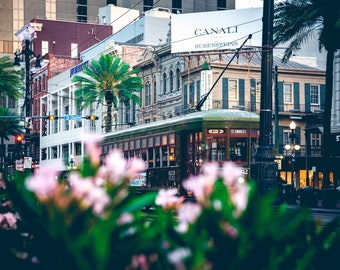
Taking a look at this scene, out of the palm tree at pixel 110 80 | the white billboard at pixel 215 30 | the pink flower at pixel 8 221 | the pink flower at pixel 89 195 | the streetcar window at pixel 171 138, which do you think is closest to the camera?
the pink flower at pixel 89 195

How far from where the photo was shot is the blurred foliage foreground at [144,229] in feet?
12.5

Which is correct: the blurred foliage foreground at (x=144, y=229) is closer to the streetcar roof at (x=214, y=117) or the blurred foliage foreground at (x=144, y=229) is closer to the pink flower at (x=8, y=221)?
the pink flower at (x=8, y=221)

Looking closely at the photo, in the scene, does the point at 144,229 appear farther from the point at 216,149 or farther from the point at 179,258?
the point at 216,149

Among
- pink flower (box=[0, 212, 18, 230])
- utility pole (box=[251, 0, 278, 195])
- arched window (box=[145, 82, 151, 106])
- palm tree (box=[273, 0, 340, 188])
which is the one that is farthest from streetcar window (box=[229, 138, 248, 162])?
arched window (box=[145, 82, 151, 106])

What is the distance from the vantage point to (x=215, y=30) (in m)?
65.8

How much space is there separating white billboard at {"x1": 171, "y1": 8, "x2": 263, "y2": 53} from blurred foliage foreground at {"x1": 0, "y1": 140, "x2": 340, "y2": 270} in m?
59.8

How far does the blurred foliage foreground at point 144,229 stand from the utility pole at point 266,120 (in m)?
19.3

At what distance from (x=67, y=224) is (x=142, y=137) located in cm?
3138

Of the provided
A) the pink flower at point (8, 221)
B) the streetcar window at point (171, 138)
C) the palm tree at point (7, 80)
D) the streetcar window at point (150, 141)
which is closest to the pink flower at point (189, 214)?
the pink flower at point (8, 221)

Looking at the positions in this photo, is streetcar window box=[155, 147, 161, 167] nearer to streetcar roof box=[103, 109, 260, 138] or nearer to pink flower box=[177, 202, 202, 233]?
streetcar roof box=[103, 109, 260, 138]

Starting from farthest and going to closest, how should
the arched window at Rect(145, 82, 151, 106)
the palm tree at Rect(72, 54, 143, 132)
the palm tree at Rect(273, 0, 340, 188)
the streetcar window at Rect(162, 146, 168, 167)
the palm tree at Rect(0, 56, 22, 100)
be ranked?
the arched window at Rect(145, 82, 151, 106), the palm tree at Rect(72, 54, 143, 132), the palm tree at Rect(0, 56, 22, 100), the palm tree at Rect(273, 0, 340, 188), the streetcar window at Rect(162, 146, 168, 167)

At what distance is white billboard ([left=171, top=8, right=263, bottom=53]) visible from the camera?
211ft

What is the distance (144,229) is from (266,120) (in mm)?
20015

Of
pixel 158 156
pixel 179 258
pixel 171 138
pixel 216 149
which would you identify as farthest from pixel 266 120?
pixel 179 258
